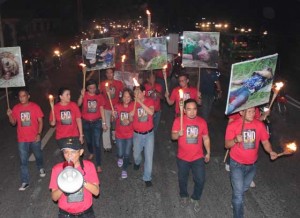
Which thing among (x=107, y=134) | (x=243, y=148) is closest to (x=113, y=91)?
(x=107, y=134)

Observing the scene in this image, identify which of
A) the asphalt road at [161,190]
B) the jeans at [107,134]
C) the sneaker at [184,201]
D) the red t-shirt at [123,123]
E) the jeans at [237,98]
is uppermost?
the jeans at [237,98]

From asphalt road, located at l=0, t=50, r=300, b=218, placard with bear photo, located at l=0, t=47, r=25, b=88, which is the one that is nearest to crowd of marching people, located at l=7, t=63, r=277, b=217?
asphalt road, located at l=0, t=50, r=300, b=218

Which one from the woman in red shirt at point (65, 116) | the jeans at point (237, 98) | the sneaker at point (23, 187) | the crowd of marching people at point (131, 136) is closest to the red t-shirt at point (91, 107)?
the crowd of marching people at point (131, 136)

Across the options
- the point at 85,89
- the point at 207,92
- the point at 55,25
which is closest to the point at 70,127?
the point at 85,89

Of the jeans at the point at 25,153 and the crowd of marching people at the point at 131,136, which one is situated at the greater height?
the crowd of marching people at the point at 131,136

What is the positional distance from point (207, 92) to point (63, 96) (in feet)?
14.7

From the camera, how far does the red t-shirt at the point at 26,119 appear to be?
694 centimetres

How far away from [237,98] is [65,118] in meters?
3.33

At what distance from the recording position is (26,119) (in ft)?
22.8

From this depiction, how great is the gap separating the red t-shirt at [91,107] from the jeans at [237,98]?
131 inches

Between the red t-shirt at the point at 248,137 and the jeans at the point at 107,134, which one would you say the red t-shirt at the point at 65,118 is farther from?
the red t-shirt at the point at 248,137

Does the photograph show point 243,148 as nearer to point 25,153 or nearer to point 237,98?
point 237,98

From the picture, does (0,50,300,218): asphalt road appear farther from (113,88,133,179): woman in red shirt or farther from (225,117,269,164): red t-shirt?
(225,117,269,164): red t-shirt

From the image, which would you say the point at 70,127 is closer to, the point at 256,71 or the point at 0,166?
the point at 0,166
